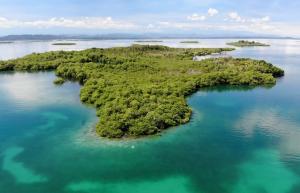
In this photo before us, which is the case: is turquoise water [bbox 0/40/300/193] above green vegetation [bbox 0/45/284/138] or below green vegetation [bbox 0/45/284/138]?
below

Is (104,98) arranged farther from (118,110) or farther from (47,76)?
(47,76)

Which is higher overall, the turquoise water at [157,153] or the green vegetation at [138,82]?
the green vegetation at [138,82]

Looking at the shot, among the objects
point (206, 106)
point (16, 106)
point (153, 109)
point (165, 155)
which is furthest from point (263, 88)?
point (16, 106)

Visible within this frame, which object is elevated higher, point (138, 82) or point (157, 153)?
point (138, 82)

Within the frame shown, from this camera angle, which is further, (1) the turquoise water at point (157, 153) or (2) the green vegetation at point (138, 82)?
(2) the green vegetation at point (138, 82)

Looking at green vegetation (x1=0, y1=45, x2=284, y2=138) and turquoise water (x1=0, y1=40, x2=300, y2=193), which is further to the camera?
green vegetation (x1=0, y1=45, x2=284, y2=138)
